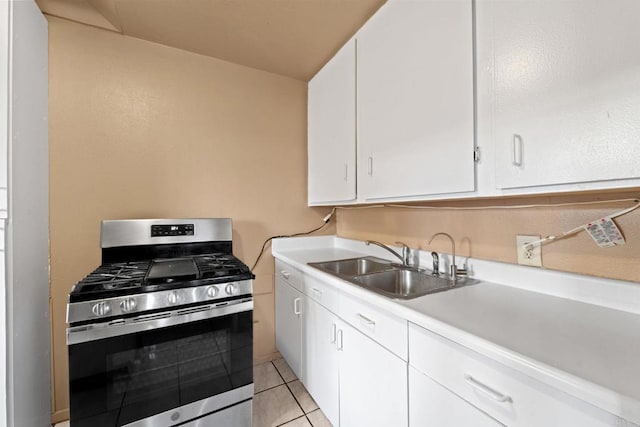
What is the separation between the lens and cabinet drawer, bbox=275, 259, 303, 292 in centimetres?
173

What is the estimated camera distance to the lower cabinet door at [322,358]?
135 cm

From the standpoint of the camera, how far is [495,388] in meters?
0.68

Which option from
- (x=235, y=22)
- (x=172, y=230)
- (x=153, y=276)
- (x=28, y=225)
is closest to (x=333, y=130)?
(x=235, y=22)

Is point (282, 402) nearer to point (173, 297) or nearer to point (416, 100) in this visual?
point (173, 297)

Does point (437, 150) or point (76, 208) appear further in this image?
point (76, 208)

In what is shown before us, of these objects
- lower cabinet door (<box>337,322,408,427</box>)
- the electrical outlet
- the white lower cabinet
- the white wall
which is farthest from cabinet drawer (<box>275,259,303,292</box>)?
the white wall

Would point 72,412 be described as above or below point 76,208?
below

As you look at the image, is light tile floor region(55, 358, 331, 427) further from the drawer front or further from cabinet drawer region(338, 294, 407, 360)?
the drawer front

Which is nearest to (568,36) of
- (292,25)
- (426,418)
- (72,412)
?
(426,418)

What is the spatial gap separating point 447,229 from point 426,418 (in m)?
0.91

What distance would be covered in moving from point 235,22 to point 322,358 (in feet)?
6.48

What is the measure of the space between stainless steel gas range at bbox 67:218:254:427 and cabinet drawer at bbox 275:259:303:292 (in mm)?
440

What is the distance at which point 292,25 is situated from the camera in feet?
5.15

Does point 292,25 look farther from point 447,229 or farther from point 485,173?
point 447,229
